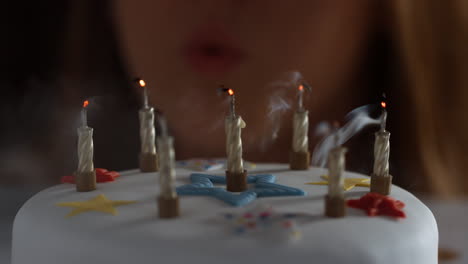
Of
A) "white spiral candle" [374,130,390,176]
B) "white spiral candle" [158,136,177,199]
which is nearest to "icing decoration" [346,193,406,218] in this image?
"white spiral candle" [374,130,390,176]

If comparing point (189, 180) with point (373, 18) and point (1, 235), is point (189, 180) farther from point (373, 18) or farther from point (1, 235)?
point (373, 18)

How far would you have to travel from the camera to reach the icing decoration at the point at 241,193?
2014 millimetres

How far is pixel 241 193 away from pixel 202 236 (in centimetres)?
42

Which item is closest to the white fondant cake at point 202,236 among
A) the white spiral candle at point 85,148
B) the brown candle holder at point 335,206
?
the brown candle holder at point 335,206

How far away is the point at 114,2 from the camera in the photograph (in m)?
3.88

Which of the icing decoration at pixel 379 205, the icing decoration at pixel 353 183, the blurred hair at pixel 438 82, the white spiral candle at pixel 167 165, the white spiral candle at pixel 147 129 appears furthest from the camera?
the blurred hair at pixel 438 82

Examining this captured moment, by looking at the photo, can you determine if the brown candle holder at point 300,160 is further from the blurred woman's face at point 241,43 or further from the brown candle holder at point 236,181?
the blurred woman's face at point 241,43

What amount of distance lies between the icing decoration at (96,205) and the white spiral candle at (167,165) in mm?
219

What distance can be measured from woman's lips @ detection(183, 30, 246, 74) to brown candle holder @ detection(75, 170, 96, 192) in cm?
182

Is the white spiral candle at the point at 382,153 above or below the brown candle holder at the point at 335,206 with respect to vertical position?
above

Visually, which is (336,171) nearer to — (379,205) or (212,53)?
(379,205)

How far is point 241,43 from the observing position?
151 inches

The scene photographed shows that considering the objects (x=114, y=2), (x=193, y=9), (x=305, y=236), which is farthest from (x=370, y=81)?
(x=305, y=236)

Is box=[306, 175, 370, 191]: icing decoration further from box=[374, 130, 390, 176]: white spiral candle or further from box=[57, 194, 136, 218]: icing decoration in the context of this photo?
box=[57, 194, 136, 218]: icing decoration
